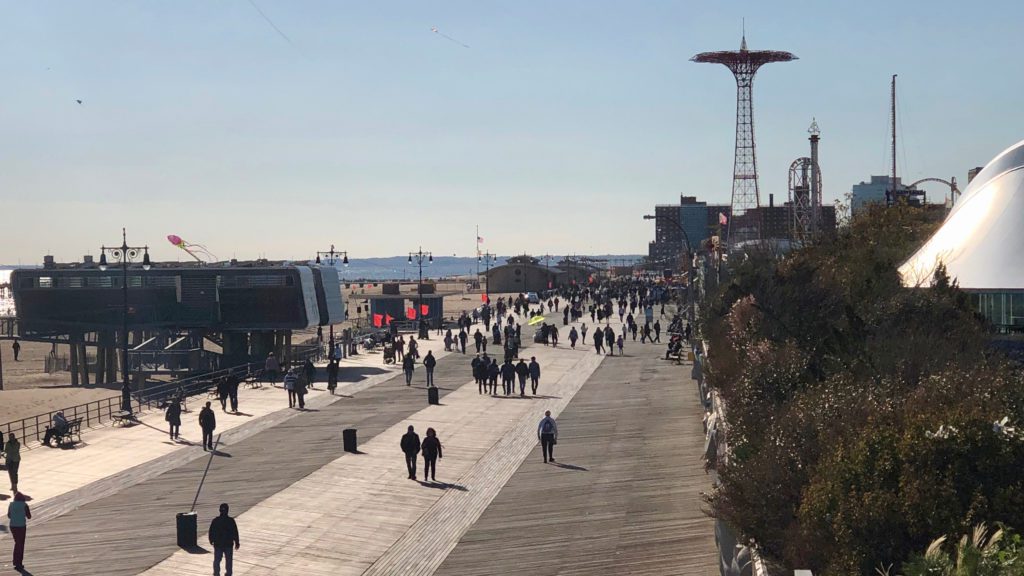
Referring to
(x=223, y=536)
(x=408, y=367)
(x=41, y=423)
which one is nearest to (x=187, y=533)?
(x=223, y=536)

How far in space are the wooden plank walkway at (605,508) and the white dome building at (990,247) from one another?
269 inches

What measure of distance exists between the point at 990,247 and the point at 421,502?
1563 cm

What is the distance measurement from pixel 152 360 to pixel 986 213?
100ft

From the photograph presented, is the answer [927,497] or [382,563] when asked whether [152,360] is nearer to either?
[382,563]

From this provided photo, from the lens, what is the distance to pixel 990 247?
26.8 m

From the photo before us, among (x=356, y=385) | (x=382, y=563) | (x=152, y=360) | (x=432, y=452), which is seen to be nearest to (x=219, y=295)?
(x=152, y=360)

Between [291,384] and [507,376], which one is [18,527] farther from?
[507,376]

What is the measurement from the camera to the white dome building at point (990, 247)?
24.7 meters

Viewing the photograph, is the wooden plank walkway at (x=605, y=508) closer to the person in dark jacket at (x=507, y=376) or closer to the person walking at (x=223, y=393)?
the person in dark jacket at (x=507, y=376)

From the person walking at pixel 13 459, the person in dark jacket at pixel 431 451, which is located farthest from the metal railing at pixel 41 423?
the person in dark jacket at pixel 431 451

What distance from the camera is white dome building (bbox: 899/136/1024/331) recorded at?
24.7 m

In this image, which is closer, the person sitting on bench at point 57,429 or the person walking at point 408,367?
the person sitting on bench at point 57,429

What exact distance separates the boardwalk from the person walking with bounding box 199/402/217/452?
A: 0.56m

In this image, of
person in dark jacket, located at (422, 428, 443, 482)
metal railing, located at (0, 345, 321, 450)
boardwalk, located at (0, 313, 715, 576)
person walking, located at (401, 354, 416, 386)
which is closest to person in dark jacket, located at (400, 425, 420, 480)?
person in dark jacket, located at (422, 428, 443, 482)
